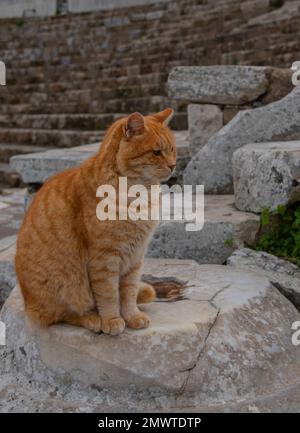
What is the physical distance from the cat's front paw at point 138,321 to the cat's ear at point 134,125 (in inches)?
30.2

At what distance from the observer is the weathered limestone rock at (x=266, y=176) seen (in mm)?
3268

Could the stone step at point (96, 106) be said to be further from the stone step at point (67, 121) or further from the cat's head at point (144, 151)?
the cat's head at point (144, 151)

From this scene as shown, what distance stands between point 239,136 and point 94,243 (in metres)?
2.22

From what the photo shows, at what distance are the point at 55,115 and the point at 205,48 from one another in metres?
2.54

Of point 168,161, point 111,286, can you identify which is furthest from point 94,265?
point 168,161

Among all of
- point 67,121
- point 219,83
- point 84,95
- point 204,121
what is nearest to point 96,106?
point 67,121

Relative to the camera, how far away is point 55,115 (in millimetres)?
8898

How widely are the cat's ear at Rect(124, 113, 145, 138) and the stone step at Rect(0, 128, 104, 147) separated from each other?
17.0 feet

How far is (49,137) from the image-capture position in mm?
8289

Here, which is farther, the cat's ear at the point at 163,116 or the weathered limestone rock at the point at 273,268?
the weathered limestone rock at the point at 273,268

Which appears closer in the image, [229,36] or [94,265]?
[94,265]

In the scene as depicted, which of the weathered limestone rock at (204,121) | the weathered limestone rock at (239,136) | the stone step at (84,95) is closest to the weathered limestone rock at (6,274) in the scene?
the weathered limestone rock at (239,136)

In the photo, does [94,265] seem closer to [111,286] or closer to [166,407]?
[111,286]
